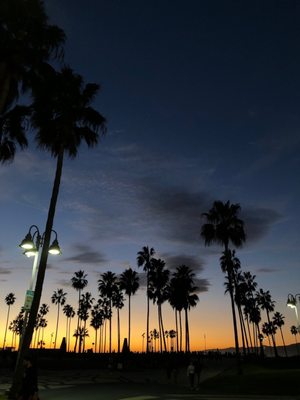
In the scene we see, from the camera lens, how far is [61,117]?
19.2m

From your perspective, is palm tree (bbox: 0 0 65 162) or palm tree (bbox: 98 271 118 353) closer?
palm tree (bbox: 0 0 65 162)

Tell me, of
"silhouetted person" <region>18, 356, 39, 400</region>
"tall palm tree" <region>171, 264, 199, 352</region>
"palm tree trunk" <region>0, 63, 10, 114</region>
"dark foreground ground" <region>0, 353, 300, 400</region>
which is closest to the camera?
"silhouetted person" <region>18, 356, 39, 400</region>

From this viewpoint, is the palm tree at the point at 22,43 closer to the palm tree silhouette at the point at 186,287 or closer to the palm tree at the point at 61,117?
the palm tree at the point at 61,117

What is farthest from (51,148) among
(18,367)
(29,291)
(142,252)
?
(142,252)

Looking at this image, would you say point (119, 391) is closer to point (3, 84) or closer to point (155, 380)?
point (155, 380)

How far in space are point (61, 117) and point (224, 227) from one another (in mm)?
22259

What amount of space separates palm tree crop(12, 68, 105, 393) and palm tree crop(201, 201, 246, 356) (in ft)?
66.4

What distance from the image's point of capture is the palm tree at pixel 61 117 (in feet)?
57.9

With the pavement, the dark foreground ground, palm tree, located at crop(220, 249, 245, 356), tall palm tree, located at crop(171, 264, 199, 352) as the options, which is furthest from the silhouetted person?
tall palm tree, located at crop(171, 264, 199, 352)

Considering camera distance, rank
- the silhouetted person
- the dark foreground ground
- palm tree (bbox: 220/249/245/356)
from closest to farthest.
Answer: the silhouetted person
the dark foreground ground
palm tree (bbox: 220/249/245/356)

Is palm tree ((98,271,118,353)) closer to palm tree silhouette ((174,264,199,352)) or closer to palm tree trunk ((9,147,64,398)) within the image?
palm tree silhouette ((174,264,199,352))

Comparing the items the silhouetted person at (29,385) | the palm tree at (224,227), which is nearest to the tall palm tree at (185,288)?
the palm tree at (224,227)

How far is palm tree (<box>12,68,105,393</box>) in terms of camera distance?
1764 centimetres

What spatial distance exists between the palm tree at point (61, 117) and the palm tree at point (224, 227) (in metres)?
20.3
